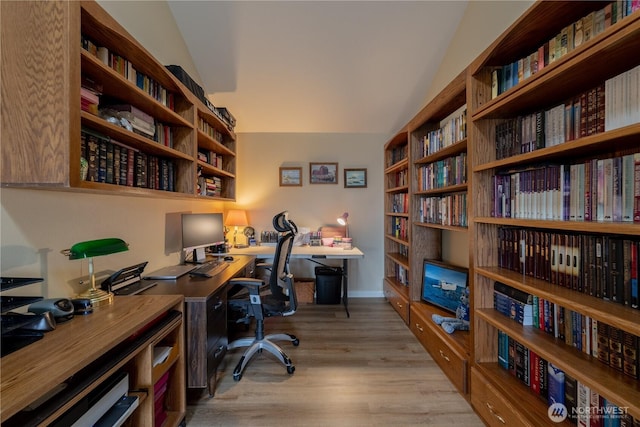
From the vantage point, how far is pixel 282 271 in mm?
2002

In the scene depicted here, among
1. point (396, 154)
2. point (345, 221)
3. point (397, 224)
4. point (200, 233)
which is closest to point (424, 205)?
point (397, 224)

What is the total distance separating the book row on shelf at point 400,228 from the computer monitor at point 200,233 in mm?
2093

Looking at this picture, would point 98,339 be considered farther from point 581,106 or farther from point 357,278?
point 357,278

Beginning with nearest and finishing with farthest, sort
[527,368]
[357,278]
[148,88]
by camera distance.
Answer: [527,368] → [148,88] → [357,278]

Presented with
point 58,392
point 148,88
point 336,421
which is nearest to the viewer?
point 58,392

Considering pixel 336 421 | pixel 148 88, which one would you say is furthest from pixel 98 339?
pixel 148 88

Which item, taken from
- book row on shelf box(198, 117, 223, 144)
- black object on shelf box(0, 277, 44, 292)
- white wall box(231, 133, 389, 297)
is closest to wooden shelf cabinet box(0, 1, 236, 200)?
black object on shelf box(0, 277, 44, 292)

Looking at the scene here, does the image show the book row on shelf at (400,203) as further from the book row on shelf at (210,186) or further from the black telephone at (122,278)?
the black telephone at (122,278)

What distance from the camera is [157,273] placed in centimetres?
191

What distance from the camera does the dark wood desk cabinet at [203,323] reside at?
1.45 meters

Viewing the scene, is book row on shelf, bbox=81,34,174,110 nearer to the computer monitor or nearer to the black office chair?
the computer monitor

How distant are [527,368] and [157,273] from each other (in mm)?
2529

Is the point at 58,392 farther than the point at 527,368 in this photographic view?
No

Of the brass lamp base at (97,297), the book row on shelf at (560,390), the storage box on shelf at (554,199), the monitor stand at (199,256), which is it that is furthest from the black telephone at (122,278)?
the book row on shelf at (560,390)
